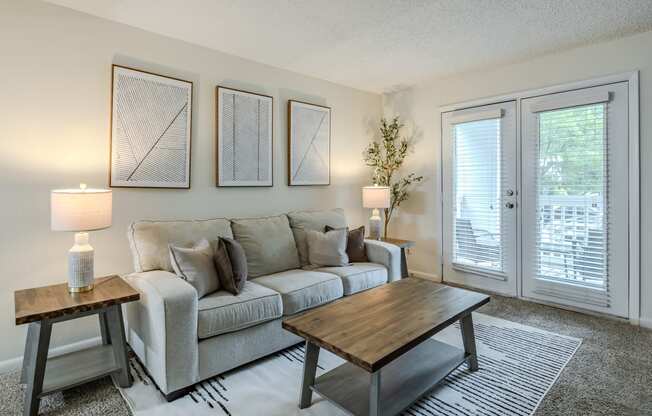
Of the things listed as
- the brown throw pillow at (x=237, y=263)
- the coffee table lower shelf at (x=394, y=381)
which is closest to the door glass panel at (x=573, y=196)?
the coffee table lower shelf at (x=394, y=381)

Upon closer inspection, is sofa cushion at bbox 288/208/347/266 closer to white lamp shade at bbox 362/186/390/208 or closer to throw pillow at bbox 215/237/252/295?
white lamp shade at bbox 362/186/390/208

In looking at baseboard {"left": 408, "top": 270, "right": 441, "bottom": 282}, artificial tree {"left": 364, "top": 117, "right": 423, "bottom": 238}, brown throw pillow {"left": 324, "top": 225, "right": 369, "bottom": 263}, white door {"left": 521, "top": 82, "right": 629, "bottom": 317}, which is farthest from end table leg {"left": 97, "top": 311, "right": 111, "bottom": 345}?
white door {"left": 521, "top": 82, "right": 629, "bottom": 317}

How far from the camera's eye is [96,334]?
8.54 feet

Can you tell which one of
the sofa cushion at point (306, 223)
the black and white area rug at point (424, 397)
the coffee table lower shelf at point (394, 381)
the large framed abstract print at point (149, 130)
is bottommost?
the black and white area rug at point (424, 397)

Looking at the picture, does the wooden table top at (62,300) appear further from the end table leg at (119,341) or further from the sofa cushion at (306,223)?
the sofa cushion at (306,223)

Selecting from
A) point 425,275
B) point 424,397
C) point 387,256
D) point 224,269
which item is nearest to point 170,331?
point 224,269

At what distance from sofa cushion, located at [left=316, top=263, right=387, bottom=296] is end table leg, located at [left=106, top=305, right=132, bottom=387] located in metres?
1.54

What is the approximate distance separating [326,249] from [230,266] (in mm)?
1004

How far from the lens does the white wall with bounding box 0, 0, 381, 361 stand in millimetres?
2240

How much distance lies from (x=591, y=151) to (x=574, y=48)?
0.95 m

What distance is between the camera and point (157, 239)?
2498 millimetres

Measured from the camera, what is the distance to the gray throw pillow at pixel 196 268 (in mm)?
2262

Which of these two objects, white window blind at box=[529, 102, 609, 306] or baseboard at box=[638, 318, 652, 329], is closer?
baseboard at box=[638, 318, 652, 329]

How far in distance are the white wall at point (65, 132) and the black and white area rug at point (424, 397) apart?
0.89 meters
